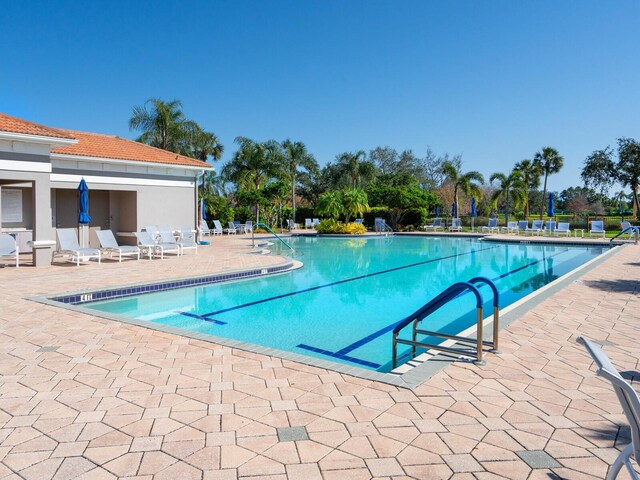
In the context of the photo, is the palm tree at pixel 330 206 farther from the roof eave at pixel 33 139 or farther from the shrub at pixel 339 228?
the roof eave at pixel 33 139

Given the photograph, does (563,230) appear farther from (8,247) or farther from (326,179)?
(8,247)

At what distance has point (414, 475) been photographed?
2.53 meters

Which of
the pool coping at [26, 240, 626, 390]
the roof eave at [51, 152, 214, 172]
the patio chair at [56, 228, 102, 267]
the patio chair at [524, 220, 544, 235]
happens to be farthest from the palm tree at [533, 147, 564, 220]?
the patio chair at [56, 228, 102, 267]

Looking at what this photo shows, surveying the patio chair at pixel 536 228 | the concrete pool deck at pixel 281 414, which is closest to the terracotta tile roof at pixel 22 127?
the concrete pool deck at pixel 281 414

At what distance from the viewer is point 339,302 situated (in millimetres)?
9438

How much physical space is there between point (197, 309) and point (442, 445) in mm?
6472

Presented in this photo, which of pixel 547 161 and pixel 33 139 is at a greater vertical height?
pixel 547 161

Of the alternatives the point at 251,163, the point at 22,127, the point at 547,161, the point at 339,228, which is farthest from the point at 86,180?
the point at 547,161

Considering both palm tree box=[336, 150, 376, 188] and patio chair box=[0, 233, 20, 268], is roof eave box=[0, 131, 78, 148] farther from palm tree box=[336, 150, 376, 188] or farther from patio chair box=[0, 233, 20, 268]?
palm tree box=[336, 150, 376, 188]

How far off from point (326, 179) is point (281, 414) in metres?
43.4

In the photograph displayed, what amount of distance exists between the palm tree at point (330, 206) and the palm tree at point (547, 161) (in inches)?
782

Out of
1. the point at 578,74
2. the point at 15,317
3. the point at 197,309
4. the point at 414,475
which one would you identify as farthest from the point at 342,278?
the point at 578,74

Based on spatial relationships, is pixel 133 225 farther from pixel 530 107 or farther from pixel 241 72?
pixel 530 107

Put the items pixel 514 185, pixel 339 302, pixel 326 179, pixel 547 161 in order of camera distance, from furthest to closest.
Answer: pixel 326 179, pixel 547 161, pixel 514 185, pixel 339 302
